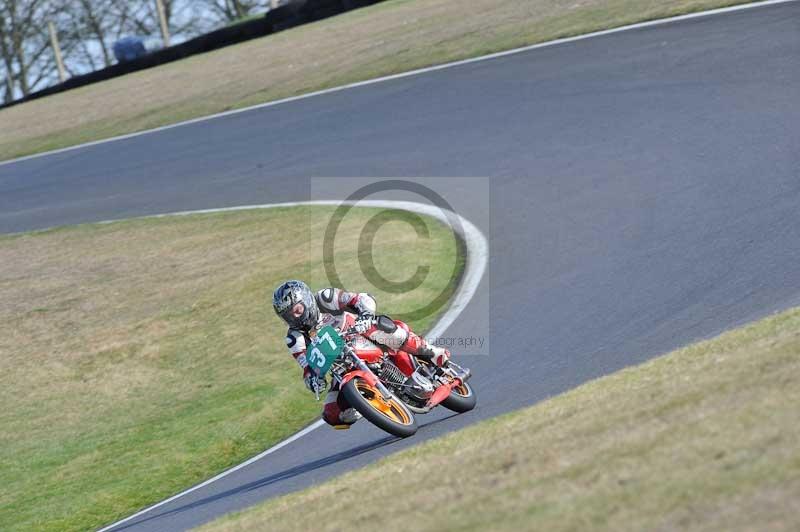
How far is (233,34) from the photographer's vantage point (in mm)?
35375

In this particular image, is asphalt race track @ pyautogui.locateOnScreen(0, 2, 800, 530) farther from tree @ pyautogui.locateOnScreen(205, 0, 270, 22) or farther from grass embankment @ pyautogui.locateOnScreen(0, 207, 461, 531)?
tree @ pyautogui.locateOnScreen(205, 0, 270, 22)

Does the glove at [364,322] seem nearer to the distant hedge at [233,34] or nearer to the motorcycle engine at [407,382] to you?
the motorcycle engine at [407,382]

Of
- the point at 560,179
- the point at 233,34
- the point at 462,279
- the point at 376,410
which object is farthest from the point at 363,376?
the point at 233,34

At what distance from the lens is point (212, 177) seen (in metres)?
20.7

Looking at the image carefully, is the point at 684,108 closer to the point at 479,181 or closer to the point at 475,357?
the point at 479,181

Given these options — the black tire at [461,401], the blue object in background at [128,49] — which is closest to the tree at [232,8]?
the blue object in background at [128,49]

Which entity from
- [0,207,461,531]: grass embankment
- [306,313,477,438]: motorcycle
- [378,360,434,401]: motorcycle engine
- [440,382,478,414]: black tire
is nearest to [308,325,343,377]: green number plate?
[306,313,477,438]: motorcycle

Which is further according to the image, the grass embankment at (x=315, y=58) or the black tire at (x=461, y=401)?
the grass embankment at (x=315, y=58)

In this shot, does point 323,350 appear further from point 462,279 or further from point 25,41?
point 25,41

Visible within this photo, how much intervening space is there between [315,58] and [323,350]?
20.8 metres

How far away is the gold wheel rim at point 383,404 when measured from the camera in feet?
27.3

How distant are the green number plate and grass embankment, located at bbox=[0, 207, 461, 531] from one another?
7.44 ft

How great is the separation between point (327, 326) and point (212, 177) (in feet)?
42.2

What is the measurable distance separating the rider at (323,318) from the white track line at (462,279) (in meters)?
1.58
